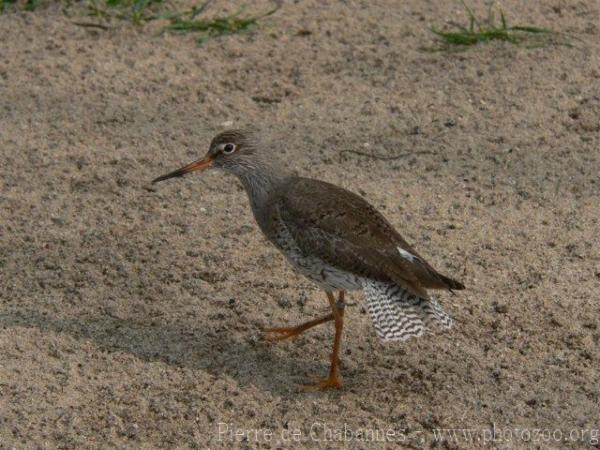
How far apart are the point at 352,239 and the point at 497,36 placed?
3.51m

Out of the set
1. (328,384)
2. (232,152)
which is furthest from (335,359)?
(232,152)

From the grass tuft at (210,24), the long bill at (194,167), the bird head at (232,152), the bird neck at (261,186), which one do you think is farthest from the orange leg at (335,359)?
the grass tuft at (210,24)

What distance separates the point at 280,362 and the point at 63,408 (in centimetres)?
118

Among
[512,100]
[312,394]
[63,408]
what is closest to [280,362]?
[312,394]

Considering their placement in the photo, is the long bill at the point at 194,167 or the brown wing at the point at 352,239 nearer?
the brown wing at the point at 352,239

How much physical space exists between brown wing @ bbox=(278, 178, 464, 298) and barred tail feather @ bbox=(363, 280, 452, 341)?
8 centimetres

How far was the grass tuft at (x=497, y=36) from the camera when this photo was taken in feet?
28.2

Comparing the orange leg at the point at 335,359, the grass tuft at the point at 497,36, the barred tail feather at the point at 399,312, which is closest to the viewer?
the barred tail feather at the point at 399,312

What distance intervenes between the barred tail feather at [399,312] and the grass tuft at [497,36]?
3346 mm

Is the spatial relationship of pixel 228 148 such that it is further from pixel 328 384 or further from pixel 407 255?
pixel 328 384

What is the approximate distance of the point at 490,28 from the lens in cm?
877

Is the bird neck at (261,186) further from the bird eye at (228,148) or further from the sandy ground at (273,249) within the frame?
the sandy ground at (273,249)

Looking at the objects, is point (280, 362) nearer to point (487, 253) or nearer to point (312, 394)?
point (312, 394)

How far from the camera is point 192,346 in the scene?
19.5 feet
